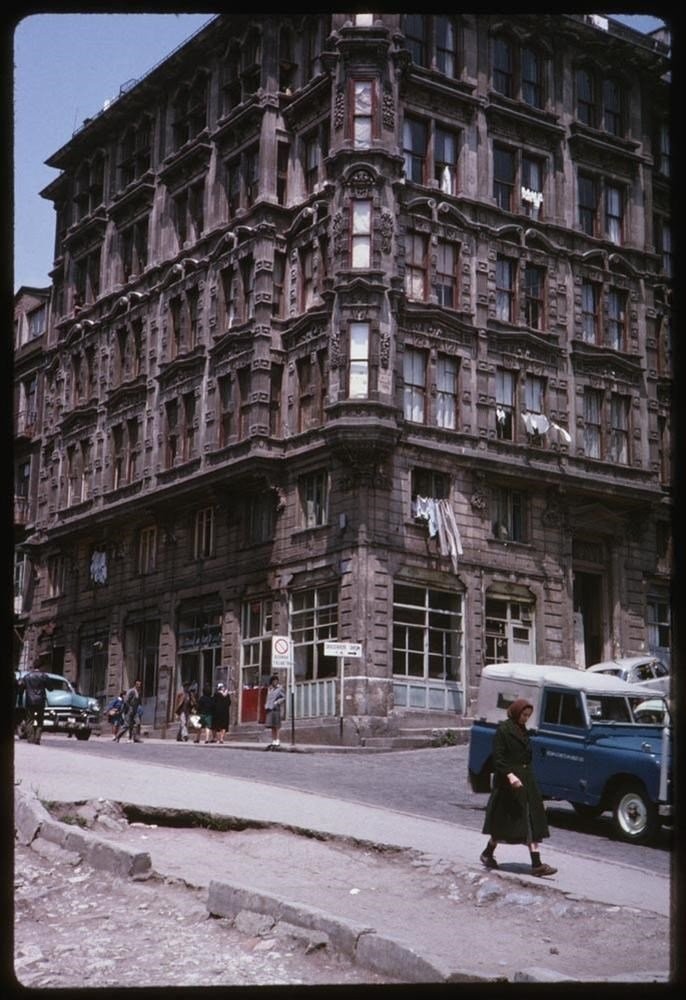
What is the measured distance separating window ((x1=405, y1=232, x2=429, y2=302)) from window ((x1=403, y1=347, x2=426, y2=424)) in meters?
1.51

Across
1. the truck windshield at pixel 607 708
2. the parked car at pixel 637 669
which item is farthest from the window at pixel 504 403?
the truck windshield at pixel 607 708

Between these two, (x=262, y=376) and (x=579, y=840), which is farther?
(x=262, y=376)

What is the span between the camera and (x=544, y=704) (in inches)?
664

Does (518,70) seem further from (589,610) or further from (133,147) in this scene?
(589,610)

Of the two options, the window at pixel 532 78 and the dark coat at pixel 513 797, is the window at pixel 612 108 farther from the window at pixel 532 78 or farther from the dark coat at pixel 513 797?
the dark coat at pixel 513 797

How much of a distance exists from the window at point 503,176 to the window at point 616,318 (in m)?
3.69

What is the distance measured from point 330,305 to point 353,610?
7.92 m

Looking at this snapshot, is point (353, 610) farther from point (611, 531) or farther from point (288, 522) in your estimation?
point (611, 531)

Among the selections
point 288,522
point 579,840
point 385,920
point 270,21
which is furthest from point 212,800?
point 270,21

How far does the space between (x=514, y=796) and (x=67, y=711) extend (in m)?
21.4

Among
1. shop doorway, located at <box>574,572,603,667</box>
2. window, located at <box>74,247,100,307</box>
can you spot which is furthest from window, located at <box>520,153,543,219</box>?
window, located at <box>74,247,100,307</box>

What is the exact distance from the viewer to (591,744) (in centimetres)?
1577

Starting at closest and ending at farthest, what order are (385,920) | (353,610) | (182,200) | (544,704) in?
1. (385,920)
2. (544,704)
3. (353,610)
4. (182,200)

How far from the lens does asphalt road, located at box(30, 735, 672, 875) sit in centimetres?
1415
